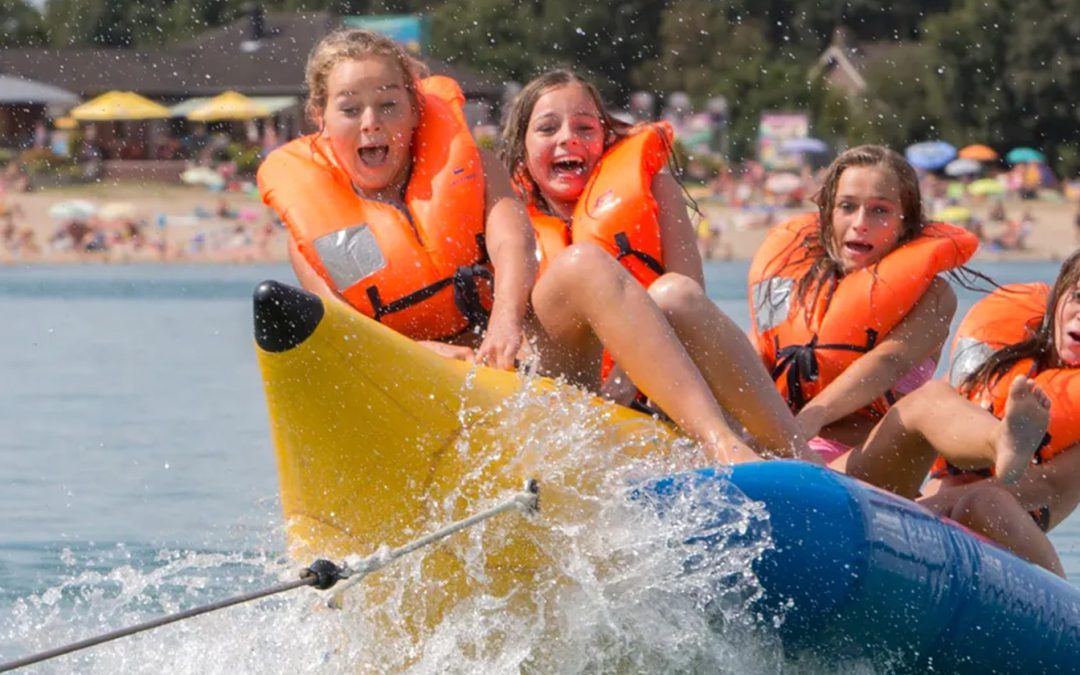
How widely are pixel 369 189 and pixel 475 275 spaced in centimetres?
33

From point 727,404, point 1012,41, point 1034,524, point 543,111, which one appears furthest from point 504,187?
point 1012,41

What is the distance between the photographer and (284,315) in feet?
10.6

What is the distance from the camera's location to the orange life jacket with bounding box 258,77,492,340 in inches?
162

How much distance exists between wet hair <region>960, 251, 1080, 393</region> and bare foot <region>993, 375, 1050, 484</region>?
26.0 inches

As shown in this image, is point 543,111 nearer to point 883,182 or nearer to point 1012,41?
point 883,182

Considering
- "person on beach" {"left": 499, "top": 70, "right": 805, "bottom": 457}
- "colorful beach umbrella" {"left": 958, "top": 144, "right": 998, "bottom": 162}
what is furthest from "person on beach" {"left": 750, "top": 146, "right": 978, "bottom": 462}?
"colorful beach umbrella" {"left": 958, "top": 144, "right": 998, "bottom": 162}

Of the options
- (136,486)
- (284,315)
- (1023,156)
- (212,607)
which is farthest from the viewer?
(1023,156)

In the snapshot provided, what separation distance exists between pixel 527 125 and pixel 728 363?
98cm

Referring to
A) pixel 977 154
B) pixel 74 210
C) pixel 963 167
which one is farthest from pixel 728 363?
pixel 977 154

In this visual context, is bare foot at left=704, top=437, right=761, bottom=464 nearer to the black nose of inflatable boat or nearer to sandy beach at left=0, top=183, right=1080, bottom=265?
the black nose of inflatable boat

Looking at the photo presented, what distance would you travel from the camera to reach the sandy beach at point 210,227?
2345cm

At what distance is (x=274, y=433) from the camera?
3.47m

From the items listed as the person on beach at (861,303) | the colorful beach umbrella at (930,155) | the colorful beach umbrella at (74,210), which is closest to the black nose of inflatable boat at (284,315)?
the person on beach at (861,303)

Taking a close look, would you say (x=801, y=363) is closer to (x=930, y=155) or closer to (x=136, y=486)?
(x=136, y=486)
